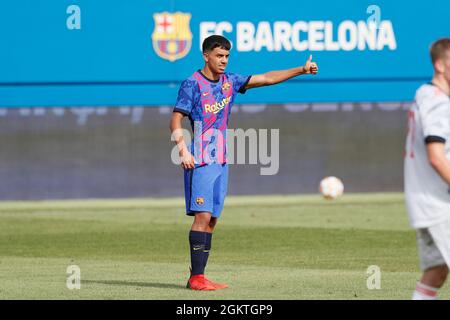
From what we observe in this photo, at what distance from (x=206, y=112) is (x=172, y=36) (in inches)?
424

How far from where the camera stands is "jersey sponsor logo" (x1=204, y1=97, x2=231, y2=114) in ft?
32.4

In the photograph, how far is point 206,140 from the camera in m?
9.82

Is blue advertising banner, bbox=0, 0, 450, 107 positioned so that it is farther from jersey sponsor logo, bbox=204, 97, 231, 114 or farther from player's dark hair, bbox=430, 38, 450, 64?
player's dark hair, bbox=430, 38, 450, 64

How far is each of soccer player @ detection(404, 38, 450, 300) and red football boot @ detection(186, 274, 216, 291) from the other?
2751 mm

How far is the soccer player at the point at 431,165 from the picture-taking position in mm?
6995

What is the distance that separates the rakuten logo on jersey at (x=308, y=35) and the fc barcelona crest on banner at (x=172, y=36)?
Result: 0.33 meters

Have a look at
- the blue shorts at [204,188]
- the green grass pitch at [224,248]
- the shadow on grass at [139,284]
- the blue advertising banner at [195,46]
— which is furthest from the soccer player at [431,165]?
the blue advertising banner at [195,46]

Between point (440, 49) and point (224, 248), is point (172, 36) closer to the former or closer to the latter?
point (224, 248)

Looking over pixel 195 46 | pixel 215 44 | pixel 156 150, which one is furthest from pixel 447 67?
pixel 156 150

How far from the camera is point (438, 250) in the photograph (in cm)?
713

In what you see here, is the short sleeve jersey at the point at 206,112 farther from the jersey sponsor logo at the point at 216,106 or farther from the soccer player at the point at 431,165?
the soccer player at the point at 431,165

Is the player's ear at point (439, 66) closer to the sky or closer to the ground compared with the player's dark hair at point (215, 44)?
closer to the ground

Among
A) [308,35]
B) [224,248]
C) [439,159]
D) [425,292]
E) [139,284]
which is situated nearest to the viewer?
[439,159]
